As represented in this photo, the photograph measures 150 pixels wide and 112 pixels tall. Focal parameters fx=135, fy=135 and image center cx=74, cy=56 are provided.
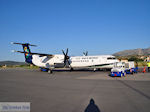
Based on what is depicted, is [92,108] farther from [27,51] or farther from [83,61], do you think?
[27,51]

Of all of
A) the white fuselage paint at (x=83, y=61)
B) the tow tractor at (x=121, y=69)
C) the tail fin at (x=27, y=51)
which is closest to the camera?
the tow tractor at (x=121, y=69)

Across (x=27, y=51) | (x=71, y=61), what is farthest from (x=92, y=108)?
(x=27, y=51)

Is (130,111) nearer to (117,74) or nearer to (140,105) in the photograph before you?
(140,105)

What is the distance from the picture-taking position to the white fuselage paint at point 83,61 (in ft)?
92.1

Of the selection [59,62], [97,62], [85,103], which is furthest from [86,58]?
[85,103]

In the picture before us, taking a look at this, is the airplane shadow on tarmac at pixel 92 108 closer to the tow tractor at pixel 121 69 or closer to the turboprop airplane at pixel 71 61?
the tow tractor at pixel 121 69

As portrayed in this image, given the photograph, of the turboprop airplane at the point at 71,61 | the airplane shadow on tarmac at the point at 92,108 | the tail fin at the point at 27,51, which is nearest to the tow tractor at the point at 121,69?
the turboprop airplane at the point at 71,61

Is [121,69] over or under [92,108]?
over

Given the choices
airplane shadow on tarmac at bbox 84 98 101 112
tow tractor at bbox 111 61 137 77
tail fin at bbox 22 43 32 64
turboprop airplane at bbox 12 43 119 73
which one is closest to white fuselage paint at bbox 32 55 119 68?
turboprop airplane at bbox 12 43 119 73

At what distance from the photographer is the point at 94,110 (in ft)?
19.3

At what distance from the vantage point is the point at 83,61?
3050 centimetres

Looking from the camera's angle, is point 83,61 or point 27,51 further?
point 27,51

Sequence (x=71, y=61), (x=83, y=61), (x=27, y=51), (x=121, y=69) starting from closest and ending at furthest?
(x=121, y=69) < (x=83, y=61) < (x=71, y=61) < (x=27, y=51)

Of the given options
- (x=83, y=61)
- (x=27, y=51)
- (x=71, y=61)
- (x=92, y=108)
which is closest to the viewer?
(x=92, y=108)
